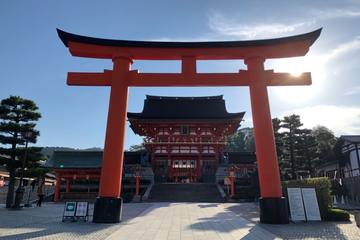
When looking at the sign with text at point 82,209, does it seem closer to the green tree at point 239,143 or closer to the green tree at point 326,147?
the green tree at point 326,147

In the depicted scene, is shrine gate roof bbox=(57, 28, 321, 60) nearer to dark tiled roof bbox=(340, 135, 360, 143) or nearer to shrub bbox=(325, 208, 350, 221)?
shrub bbox=(325, 208, 350, 221)

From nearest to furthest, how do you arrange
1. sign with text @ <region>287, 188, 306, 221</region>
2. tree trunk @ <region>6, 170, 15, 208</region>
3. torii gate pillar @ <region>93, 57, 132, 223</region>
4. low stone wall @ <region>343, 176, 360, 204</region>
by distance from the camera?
torii gate pillar @ <region>93, 57, 132, 223</region>, sign with text @ <region>287, 188, 306, 221</region>, tree trunk @ <region>6, 170, 15, 208</region>, low stone wall @ <region>343, 176, 360, 204</region>

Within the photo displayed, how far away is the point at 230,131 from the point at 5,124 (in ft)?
84.7

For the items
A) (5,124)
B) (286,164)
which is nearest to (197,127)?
(286,164)

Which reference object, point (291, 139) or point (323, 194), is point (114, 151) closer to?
point (323, 194)

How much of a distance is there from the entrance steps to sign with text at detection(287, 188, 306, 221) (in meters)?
15.6

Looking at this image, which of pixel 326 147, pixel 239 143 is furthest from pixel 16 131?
pixel 239 143

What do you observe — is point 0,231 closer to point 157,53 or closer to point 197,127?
point 157,53

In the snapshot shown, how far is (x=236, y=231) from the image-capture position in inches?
358

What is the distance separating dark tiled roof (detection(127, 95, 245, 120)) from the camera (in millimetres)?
35597

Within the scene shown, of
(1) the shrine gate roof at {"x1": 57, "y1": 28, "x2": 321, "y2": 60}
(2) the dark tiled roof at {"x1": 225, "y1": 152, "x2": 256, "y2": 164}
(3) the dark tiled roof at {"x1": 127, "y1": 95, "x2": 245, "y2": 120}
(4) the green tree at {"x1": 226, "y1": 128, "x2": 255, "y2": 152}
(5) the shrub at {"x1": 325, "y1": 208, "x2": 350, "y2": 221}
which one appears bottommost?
(5) the shrub at {"x1": 325, "y1": 208, "x2": 350, "y2": 221}

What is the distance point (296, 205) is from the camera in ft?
36.9

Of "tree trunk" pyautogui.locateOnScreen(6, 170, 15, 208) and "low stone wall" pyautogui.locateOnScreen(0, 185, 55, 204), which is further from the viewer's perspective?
"low stone wall" pyautogui.locateOnScreen(0, 185, 55, 204)

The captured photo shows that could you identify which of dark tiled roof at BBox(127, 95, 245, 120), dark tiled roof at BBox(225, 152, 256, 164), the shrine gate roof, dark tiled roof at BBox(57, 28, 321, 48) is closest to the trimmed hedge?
the shrine gate roof
